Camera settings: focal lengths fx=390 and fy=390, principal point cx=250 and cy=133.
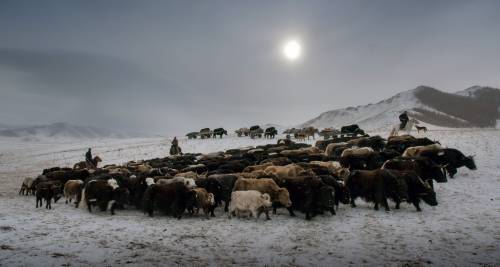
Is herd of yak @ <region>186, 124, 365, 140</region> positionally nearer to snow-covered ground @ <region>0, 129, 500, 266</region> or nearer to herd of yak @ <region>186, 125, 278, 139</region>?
herd of yak @ <region>186, 125, 278, 139</region>

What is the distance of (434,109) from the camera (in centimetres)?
9662

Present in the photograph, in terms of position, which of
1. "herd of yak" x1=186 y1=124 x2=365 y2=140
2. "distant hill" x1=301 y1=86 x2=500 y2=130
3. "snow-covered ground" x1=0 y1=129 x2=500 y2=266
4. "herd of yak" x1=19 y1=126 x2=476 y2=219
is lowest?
"snow-covered ground" x1=0 y1=129 x2=500 y2=266

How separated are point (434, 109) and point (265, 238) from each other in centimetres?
9874

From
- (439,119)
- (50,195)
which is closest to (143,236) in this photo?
(50,195)

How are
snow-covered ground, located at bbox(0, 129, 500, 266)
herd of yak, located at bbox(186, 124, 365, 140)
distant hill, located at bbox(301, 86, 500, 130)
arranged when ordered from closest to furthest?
1. snow-covered ground, located at bbox(0, 129, 500, 266)
2. herd of yak, located at bbox(186, 124, 365, 140)
3. distant hill, located at bbox(301, 86, 500, 130)

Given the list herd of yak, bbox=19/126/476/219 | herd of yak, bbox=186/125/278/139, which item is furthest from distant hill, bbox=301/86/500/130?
herd of yak, bbox=19/126/476/219

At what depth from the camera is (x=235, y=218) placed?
1157 cm

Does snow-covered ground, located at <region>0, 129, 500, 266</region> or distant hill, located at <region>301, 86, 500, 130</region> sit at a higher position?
distant hill, located at <region>301, 86, 500, 130</region>

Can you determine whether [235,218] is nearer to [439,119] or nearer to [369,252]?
[369,252]

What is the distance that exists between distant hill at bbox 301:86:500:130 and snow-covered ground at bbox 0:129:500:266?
2840 inches

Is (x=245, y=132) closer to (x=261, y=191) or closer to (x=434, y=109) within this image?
(x=261, y=191)

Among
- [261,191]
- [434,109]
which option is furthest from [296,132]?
[434,109]

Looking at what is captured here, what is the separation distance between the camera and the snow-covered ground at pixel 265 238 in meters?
7.83

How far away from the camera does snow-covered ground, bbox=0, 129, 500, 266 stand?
7832 mm
